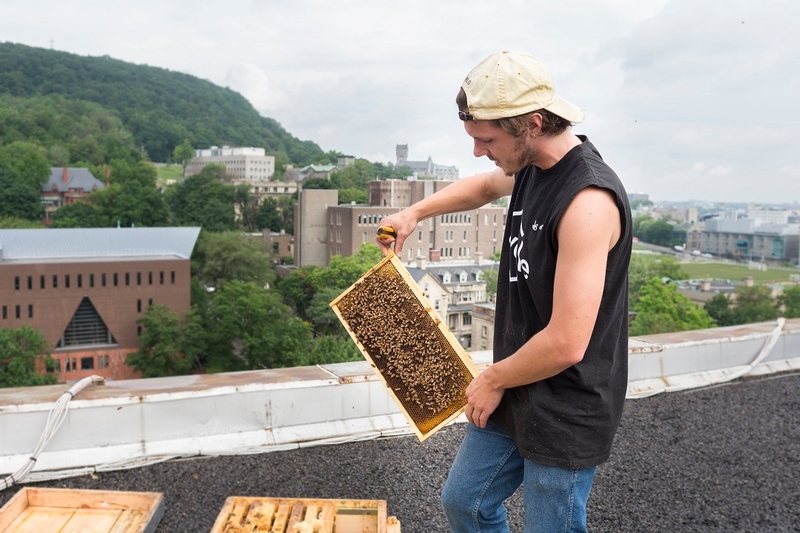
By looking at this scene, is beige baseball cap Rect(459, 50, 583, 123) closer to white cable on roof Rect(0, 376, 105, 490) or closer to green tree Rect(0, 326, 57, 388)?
white cable on roof Rect(0, 376, 105, 490)

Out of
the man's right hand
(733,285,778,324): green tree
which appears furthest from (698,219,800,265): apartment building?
the man's right hand

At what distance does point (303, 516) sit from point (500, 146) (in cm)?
165

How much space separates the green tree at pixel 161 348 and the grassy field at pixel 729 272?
35.9 meters

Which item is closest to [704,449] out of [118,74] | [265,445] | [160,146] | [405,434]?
[405,434]

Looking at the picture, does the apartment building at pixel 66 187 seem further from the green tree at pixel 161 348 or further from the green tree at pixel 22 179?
the green tree at pixel 161 348

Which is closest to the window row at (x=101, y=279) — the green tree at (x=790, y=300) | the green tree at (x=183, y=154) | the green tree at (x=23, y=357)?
the green tree at (x=23, y=357)

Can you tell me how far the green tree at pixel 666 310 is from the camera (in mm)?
33531

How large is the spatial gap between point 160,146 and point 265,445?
11030cm

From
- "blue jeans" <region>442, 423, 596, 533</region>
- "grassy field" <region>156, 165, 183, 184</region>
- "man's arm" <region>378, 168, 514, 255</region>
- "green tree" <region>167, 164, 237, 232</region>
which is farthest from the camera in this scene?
"grassy field" <region>156, 165, 183, 184</region>

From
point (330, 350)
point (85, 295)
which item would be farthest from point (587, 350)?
point (85, 295)

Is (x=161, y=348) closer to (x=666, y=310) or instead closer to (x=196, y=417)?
(x=666, y=310)

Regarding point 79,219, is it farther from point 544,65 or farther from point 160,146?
point 544,65

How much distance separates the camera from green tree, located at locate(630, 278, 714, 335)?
110 ft

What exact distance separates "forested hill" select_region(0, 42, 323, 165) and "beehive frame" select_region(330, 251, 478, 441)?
322 ft
